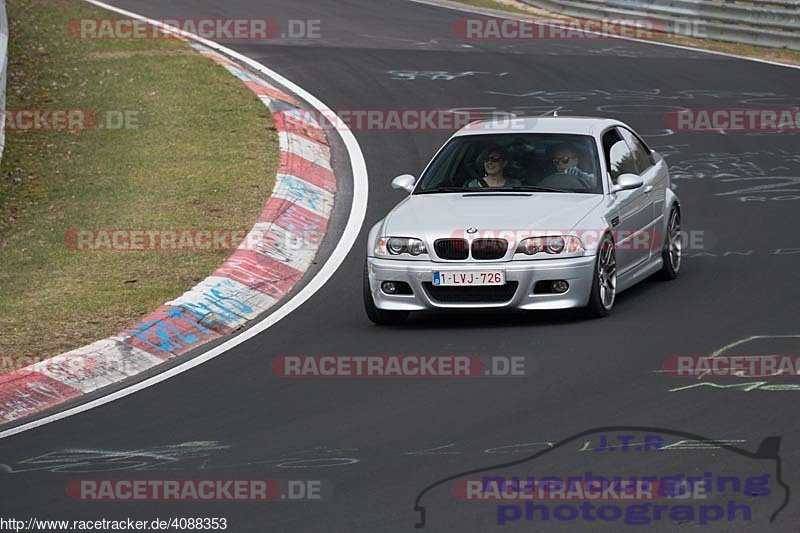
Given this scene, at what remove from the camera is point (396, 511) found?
660 centimetres

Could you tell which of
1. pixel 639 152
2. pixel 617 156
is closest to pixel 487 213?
pixel 617 156

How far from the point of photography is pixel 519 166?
1166 centimetres

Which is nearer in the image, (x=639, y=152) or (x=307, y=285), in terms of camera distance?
(x=307, y=285)

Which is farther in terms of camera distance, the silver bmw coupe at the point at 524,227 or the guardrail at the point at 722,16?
the guardrail at the point at 722,16

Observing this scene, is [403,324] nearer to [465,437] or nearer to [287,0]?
[465,437]

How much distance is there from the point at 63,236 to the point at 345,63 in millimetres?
9489

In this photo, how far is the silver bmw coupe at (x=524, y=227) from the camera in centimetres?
1053

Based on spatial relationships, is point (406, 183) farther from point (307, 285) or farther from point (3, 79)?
point (3, 79)

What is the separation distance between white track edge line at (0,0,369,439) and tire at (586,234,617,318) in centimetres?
249

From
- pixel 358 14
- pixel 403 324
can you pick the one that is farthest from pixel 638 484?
pixel 358 14

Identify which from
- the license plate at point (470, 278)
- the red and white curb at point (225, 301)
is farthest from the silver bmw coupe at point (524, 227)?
the red and white curb at point (225, 301)

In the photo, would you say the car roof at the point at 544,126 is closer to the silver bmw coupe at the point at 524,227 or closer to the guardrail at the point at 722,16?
the silver bmw coupe at the point at 524,227

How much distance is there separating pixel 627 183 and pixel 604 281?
36.7 inches

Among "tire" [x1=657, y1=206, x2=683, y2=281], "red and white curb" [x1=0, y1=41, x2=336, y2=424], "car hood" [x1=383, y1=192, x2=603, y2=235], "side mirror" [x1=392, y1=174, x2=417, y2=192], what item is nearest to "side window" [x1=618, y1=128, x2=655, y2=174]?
"tire" [x1=657, y1=206, x2=683, y2=281]
